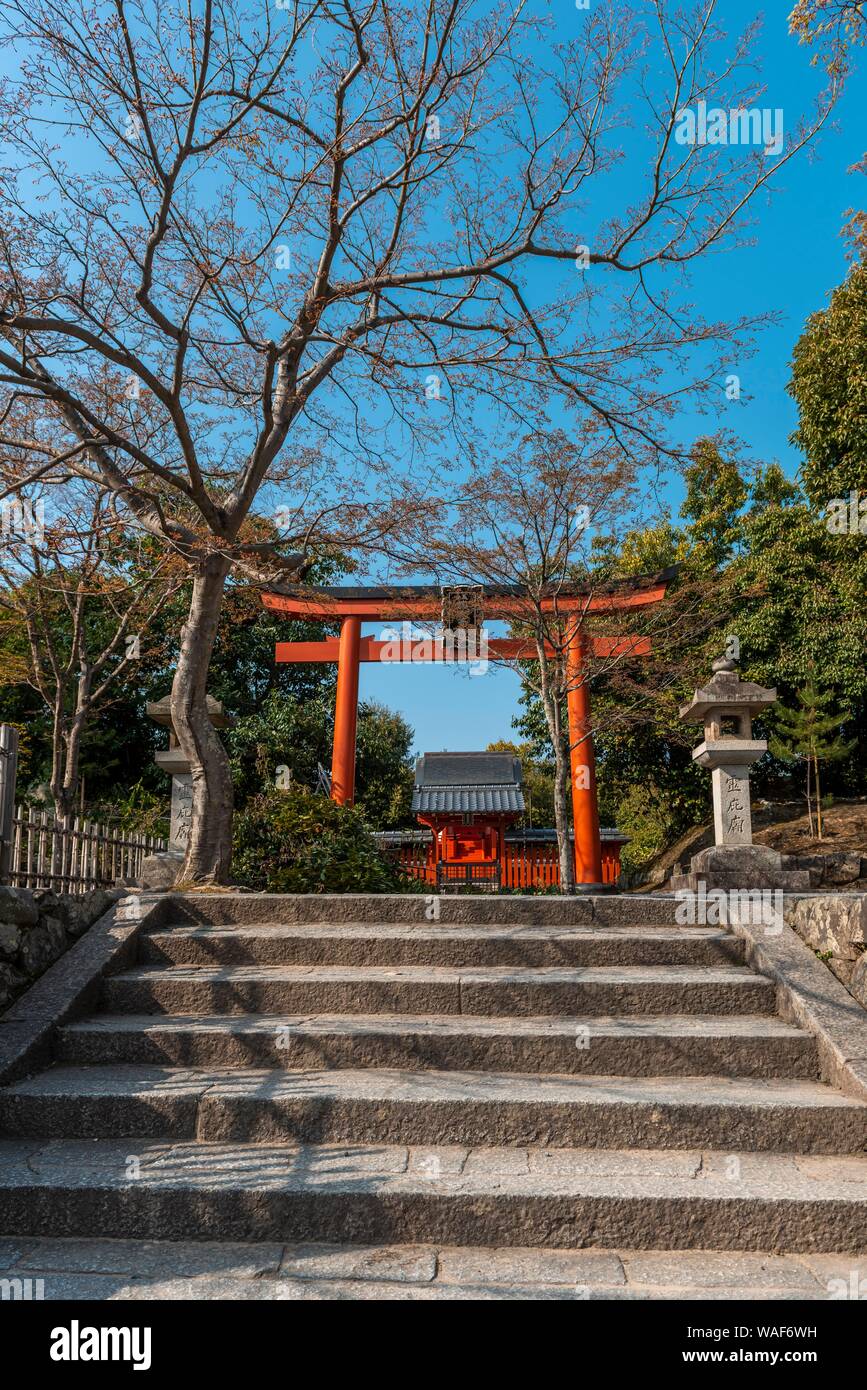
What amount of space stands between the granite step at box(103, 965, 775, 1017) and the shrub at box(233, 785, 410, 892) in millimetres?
2676

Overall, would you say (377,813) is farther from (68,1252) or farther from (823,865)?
(68,1252)

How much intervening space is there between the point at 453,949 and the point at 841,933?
6.36 ft

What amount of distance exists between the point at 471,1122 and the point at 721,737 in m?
5.19

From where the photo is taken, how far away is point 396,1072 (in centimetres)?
375

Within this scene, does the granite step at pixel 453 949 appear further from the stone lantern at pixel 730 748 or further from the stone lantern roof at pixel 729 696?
the stone lantern roof at pixel 729 696

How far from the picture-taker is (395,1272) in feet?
8.79

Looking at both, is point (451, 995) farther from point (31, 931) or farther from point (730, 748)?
point (730, 748)

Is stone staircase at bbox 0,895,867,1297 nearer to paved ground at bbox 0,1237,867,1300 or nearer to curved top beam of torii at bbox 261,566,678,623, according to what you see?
paved ground at bbox 0,1237,867,1300

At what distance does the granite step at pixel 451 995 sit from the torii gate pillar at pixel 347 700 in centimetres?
942

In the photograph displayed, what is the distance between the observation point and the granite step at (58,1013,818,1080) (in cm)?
376

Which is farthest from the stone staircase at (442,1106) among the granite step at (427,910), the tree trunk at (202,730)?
the tree trunk at (202,730)

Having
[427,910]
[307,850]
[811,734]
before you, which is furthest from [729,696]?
[811,734]

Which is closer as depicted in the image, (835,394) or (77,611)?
(77,611)

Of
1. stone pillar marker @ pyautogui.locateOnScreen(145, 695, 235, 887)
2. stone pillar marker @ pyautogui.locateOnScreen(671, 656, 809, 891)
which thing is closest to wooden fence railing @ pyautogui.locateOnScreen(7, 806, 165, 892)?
stone pillar marker @ pyautogui.locateOnScreen(145, 695, 235, 887)
